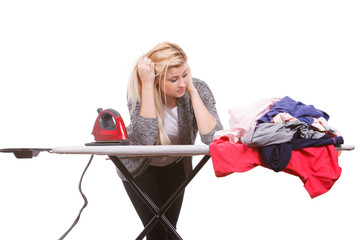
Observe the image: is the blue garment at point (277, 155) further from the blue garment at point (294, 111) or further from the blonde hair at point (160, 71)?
the blonde hair at point (160, 71)

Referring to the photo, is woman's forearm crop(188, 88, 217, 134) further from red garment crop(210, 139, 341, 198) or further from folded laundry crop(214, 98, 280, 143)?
red garment crop(210, 139, 341, 198)

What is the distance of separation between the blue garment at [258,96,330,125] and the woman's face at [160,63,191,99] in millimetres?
561

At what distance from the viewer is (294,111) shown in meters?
2.86

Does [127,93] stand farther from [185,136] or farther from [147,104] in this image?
[185,136]

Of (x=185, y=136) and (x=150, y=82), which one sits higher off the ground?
(x=150, y=82)

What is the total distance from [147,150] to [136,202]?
748mm

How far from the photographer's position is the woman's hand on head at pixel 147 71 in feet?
10.3

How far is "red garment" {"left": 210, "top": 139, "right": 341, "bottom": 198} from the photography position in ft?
8.55

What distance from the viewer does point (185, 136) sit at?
3.29 meters

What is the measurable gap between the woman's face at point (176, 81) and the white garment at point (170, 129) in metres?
0.15

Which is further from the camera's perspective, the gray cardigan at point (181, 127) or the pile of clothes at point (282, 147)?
the gray cardigan at point (181, 127)

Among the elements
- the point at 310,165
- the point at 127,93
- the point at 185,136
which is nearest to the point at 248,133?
the point at 310,165

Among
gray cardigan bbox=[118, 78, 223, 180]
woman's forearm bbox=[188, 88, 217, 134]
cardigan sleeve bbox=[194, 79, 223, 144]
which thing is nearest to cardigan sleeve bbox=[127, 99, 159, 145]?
gray cardigan bbox=[118, 78, 223, 180]

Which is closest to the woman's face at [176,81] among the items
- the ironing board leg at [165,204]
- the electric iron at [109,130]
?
the electric iron at [109,130]
